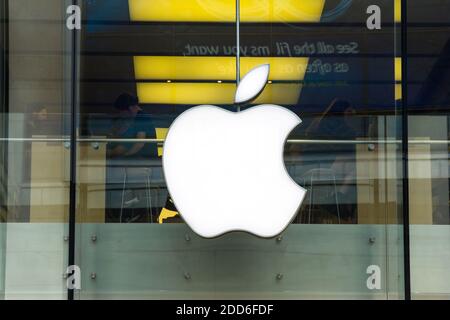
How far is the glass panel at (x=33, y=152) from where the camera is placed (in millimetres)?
7785

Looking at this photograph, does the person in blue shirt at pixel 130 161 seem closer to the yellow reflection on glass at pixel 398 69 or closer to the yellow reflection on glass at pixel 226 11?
the yellow reflection on glass at pixel 226 11

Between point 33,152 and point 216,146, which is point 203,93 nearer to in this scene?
point 216,146

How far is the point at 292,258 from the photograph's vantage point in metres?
7.74

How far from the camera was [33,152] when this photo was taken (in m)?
7.89

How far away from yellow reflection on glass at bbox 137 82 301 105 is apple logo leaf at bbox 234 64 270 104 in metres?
0.05

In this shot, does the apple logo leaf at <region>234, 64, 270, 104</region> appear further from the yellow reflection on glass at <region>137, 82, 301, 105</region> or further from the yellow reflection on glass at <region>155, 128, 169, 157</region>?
the yellow reflection on glass at <region>155, 128, 169, 157</region>

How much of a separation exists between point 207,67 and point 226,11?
50cm

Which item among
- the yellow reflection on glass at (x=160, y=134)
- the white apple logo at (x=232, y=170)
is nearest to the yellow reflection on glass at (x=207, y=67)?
the white apple logo at (x=232, y=170)

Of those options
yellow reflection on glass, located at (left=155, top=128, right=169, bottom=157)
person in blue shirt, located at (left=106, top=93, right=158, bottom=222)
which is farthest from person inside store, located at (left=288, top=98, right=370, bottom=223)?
person in blue shirt, located at (left=106, top=93, right=158, bottom=222)

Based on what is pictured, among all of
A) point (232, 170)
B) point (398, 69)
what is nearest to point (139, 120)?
point (232, 170)

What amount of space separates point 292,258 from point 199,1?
2.30 metres

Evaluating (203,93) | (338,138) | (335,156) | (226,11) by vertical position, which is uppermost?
(226,11)

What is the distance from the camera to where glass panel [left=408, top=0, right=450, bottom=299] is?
7.82m
